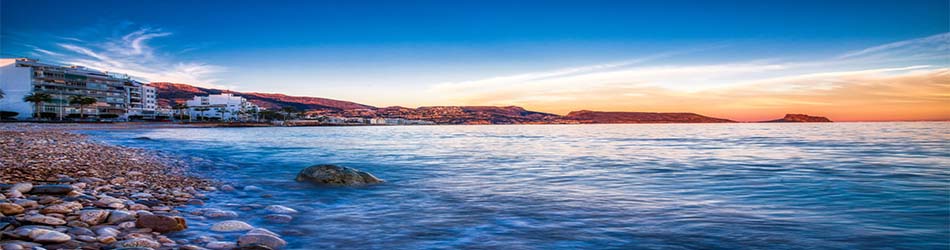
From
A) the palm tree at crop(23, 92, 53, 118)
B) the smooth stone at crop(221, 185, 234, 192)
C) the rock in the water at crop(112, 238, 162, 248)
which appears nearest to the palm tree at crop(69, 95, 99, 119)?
the palm tree at crop(23, 92, 53, 118)

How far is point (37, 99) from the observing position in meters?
109

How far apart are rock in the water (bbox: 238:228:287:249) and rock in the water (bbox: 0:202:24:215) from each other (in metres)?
3.07

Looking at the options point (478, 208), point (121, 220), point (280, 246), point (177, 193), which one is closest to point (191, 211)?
point (121, 220)

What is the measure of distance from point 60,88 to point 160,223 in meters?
158

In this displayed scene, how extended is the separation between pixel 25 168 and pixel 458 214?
11.3 meters

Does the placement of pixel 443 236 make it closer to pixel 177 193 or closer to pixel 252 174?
pixel 177 193

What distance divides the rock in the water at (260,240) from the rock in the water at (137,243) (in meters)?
0.92

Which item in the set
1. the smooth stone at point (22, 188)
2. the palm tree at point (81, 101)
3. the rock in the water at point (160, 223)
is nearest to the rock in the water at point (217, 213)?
the rock in the water at point (160, 223)

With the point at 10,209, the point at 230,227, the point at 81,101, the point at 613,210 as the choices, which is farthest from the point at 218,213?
the point at 81,101

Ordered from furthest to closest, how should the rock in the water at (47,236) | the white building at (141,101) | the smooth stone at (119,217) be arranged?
the white building at (141,101) → the smooth stone at (119,217) → the rock in the water at (47,236)

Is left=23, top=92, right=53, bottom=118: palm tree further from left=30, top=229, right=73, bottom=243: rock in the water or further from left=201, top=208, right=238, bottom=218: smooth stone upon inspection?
left=30, top=229, right=73, bottom=243: rock in the water

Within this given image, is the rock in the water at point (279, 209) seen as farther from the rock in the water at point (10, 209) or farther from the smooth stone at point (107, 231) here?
the rock in the water at point (10, 209)

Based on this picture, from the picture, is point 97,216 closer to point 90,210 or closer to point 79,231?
point 90,210

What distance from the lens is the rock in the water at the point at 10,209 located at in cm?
669
